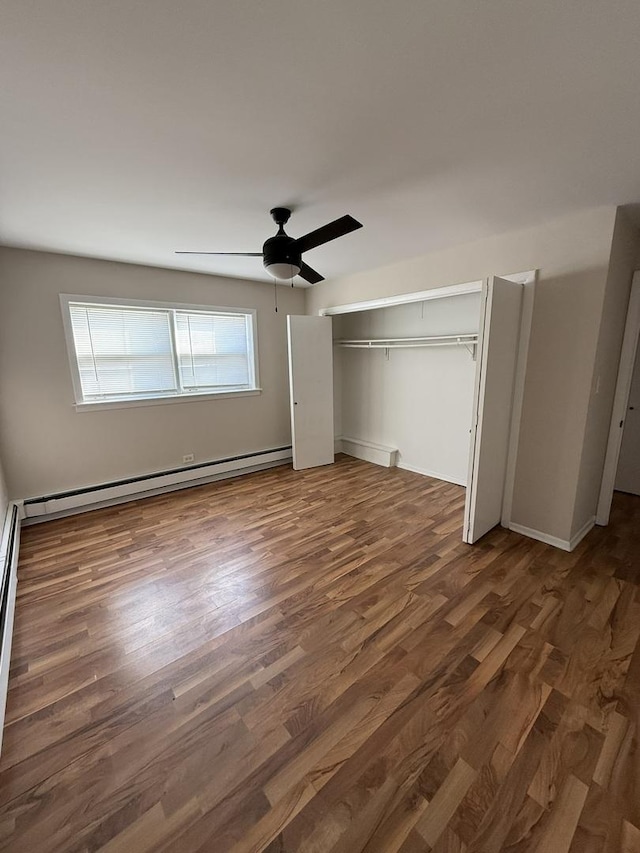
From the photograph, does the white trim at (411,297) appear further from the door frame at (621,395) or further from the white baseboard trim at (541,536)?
the white baseboard trim at (541,536)

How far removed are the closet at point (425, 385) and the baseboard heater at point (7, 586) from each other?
9.35 ft

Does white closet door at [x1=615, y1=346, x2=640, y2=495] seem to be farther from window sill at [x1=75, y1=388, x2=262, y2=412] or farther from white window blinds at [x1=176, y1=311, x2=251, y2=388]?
white window blinds at [x1=176, y1=311, x2=251, y2=388]

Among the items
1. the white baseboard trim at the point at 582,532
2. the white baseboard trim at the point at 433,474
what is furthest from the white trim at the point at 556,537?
the white baseboard trim at the point at 433,474

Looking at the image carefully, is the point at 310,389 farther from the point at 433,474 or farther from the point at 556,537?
the point at 556,537

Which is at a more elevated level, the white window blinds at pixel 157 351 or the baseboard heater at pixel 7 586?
the white window blinds at pixel 157 351

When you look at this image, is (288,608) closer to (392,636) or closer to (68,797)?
(392,636)

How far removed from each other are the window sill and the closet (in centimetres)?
73

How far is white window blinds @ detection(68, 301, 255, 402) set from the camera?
11.0 ft

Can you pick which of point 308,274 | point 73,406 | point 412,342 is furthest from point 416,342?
point 73,406

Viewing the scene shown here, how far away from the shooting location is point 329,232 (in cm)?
196

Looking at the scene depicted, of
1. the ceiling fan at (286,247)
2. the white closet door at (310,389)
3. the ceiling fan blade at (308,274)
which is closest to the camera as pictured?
the ceiling fan at (286,247)

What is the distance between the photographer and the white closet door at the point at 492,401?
2383mm

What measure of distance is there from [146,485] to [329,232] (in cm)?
318

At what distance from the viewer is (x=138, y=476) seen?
3.71 metres
